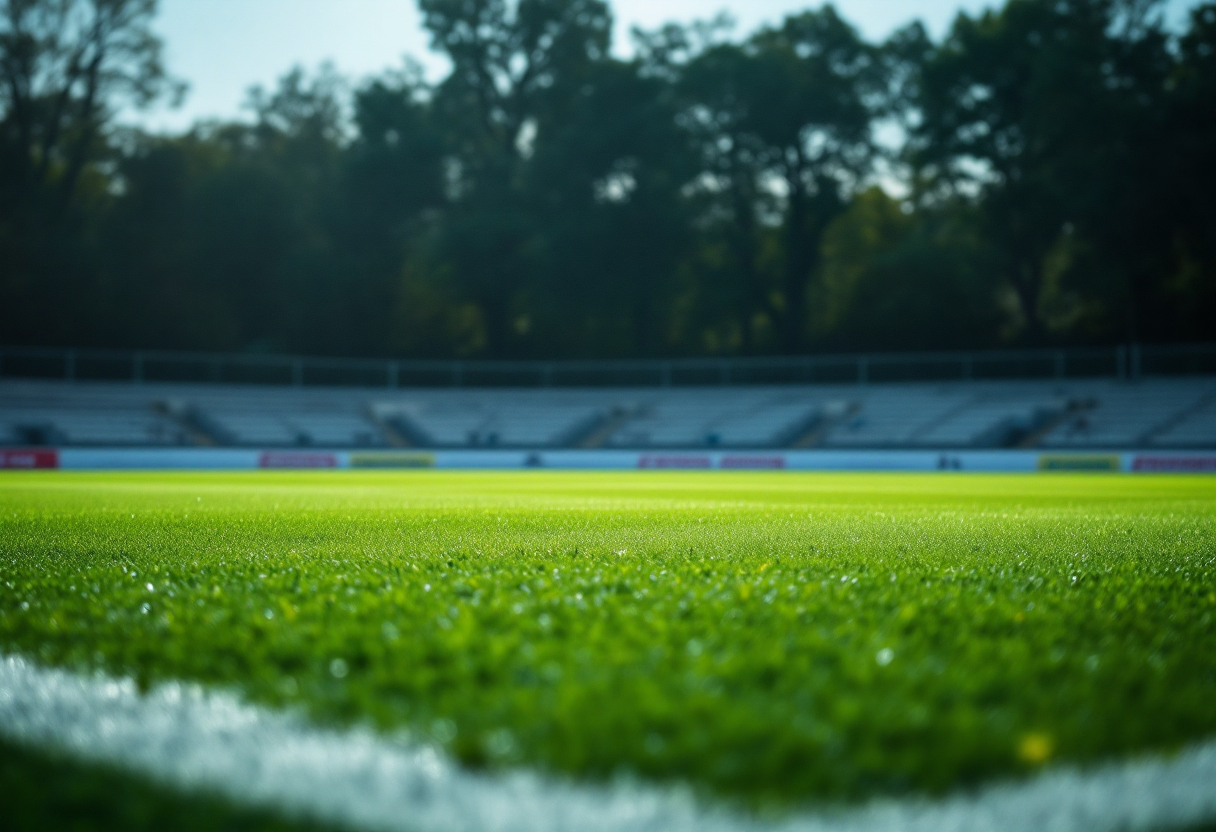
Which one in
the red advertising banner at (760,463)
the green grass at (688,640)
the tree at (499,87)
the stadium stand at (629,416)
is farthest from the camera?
the tree at (499,87)

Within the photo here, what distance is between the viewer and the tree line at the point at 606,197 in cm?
4250

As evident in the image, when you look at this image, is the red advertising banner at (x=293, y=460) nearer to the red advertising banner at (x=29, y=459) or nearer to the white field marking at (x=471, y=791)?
the red advertising banner at (x=29, y=459)

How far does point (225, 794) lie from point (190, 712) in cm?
62

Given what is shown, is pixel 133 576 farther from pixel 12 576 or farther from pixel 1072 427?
pixel 1072 427

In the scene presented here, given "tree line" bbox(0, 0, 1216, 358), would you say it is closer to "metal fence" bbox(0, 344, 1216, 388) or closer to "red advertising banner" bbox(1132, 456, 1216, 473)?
"metal fence" bbox(0, 344, 1216, 388)

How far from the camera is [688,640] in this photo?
10.1ft

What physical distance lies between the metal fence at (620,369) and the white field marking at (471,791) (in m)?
39.1

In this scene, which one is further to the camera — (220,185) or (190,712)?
(220,185)

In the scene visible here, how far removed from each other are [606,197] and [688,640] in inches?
1912

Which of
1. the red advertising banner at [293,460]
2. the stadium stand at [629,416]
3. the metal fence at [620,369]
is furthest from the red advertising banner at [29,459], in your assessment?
the metal fence at [620,369]

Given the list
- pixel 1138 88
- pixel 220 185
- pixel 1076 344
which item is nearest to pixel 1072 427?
pixel 1076 344

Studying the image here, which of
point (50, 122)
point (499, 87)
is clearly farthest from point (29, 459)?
point (499, 87)

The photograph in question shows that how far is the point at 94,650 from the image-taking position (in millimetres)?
3219

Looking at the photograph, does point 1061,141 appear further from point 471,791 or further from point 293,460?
point 471,791
